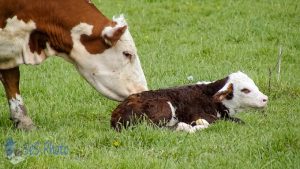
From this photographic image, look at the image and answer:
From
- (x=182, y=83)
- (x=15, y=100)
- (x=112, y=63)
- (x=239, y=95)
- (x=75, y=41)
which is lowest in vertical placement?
(x=182, y=83)

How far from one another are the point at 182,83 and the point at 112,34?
313 cm

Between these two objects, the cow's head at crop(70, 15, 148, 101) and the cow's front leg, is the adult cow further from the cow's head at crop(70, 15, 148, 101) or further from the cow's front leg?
the cow's front leg

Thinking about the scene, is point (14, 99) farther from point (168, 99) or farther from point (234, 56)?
point (234, 56)

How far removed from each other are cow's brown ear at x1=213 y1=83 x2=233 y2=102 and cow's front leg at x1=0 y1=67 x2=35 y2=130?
215 cm

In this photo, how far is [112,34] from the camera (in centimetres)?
720

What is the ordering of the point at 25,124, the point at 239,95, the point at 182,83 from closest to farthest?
the point at 25,124, the point at 239,95, the point at 182,83

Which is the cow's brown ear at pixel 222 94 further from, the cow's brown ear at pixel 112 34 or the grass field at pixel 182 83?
the cow's brown ear at pixel 112 34

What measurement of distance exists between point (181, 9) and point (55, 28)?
31.5 ft
